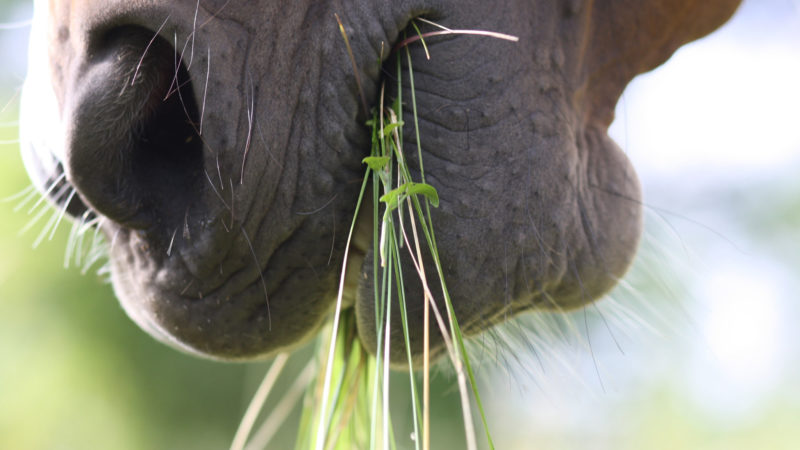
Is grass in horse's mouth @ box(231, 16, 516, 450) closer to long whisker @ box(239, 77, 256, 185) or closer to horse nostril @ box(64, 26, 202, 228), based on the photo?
long whisker @ box(239, 77, 256, 185)

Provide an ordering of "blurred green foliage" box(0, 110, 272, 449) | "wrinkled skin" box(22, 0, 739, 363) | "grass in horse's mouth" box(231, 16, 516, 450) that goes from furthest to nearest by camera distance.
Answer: "blurred green foliage" box(0, 110, 272, 449) → "wrinkled skin" box(22, 0, 739, 363) → "grass in horse's mouth" box(231, 16, 516, 450)

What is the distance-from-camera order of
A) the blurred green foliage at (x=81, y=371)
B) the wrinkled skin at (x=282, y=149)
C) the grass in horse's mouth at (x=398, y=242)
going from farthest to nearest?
the blurred green foliage at (x=81, y=371) → the wrinkled skin at (x=282, y=149) → the grass in horse's mouth at (x=398, y=242)

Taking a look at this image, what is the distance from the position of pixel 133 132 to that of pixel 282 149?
0.19 meters

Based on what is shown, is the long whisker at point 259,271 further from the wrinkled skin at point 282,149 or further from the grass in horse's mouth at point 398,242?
the grass in horse's mouth at point 398,242

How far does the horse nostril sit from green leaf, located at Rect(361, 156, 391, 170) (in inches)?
9.1

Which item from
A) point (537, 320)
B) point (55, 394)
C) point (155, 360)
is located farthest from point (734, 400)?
point (537, 320)

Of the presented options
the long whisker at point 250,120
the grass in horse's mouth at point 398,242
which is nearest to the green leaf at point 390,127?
the grass in horse's mouth at point 398,242

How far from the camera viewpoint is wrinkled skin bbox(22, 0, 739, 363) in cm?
101

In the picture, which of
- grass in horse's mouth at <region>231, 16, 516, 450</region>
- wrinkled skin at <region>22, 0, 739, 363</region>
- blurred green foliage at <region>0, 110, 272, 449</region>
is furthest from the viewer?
blurred green foliage at <region>0, 110, 272, 449</region>

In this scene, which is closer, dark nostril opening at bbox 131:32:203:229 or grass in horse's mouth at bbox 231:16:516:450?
grass in horse's mouth at bbox 231:16:516:450

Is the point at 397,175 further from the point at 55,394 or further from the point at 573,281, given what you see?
the point at 55,394

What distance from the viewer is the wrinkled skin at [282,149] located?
3.30ft

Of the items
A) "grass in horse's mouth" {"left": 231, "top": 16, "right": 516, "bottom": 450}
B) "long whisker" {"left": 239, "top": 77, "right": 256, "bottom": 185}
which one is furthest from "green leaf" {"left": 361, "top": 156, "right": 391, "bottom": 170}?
"long whisker" {"left": 239, "top": 77, "right": 256, "bottom": 185}

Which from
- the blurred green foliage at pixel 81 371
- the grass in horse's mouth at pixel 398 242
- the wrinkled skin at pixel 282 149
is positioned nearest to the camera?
the grass in horse's mouth at pixel 398 242
